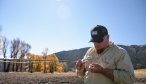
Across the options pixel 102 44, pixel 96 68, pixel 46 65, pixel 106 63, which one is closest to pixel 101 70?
pixel 96 68

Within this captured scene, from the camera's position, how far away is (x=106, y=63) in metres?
3.85

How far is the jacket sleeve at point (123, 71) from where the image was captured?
364 centimetres

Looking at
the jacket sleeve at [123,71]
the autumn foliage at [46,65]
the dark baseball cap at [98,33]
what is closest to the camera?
the jacket sleeve at [123,71]

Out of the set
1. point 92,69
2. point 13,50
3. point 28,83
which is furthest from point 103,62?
point 13,50

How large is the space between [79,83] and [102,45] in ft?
41.3

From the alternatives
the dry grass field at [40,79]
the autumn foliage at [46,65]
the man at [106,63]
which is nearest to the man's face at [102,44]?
the man at [106,63]

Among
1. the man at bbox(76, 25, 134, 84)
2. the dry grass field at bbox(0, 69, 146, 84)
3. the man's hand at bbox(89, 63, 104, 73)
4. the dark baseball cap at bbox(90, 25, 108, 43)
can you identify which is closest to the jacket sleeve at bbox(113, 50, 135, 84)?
the man at bbox(76, 25, 134, 84)

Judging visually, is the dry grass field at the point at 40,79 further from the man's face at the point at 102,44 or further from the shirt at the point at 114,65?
the man's face at the point at 102,44

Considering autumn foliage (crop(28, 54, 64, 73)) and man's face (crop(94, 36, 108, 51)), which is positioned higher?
autumn foliage (crop(28, 54, 64, 73))

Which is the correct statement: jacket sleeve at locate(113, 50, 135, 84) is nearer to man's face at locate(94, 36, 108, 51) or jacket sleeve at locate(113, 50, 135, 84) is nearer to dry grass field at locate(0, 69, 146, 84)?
Answer: man's face at locate(94, 36, 108, 51)

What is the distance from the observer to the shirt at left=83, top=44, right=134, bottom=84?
3658 millimetres

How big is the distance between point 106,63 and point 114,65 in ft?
0.33

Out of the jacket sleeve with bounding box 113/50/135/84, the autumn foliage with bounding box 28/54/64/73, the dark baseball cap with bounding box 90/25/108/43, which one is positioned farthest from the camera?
the autumn foliage with bounding box 28/54/64/73

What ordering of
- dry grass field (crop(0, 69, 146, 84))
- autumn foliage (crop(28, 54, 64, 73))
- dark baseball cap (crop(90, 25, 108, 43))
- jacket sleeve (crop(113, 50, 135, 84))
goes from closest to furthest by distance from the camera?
jacket sleeve (crop(113, 50, 135, 84)) < dark baseball cap (crop(90, 25, 108, 43)) < dry grass field (crop(0, 69, 146, 84)) < autumn foliage (crop(28, 54, 64, 73))
